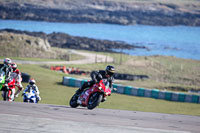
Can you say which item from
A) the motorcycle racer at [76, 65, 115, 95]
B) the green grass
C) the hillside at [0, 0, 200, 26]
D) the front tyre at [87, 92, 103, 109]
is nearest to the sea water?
the hillside at [0, 0, 200, 26]

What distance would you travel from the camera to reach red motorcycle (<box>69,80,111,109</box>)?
13297 mm

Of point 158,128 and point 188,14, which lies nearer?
point 158,128

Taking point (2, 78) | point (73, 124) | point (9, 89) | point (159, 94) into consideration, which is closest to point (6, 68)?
point (2, 78)

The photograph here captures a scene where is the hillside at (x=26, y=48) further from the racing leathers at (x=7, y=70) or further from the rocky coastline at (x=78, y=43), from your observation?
the racing leathers at (x=7, y=70)

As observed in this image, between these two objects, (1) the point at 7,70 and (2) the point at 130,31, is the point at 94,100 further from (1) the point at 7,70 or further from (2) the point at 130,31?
Result: (2) the point at 130,31

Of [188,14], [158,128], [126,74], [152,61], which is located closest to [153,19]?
[188,14]

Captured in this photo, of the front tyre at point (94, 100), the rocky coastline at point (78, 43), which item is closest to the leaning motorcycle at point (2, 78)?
the front tyre at point (94, 100)

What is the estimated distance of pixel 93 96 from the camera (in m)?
13.7

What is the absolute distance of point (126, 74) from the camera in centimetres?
4347

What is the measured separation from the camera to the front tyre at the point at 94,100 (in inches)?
524

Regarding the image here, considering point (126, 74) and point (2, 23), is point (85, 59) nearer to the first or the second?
point (126, 74)

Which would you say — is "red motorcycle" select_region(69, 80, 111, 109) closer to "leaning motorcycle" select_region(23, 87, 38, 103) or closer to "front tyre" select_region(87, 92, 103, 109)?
"front tyre" select_region(87, 92, 103, 109)

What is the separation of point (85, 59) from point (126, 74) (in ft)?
47.6

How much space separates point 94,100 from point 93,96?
0.14 m
